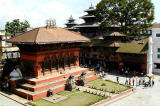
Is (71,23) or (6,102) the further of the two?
(71,23)

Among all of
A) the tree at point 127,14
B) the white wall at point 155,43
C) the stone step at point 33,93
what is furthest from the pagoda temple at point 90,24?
the stone step at point 33,93

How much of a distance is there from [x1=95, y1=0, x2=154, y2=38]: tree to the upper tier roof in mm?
14549

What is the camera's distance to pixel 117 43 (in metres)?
34.3

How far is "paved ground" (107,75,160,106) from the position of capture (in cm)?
1908

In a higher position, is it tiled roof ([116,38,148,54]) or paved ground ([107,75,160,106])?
tiled roof ([116,38,148,54])

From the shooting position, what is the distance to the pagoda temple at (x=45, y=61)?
2114cm

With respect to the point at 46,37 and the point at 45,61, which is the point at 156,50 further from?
the point at 46,37

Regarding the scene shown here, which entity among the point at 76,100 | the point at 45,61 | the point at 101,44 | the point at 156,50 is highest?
the point at 101,44

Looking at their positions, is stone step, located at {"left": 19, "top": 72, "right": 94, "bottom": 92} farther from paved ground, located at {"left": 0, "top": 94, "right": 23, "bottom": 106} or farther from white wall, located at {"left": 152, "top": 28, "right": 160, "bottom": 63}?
white wall, located at {"left": 152, "top": 28, "right": 160, "bottom": 63}

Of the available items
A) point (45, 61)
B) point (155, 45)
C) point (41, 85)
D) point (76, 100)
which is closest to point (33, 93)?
point (41, 85)

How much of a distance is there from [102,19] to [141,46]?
1240 centimetres

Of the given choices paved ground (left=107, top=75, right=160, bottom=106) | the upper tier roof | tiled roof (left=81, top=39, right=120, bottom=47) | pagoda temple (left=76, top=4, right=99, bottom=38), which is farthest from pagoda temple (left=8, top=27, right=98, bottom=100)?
pagoda temple (left=76, top=4, right=99, bottom=38)

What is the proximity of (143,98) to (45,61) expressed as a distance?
11991 mm

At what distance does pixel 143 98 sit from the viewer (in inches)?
806
